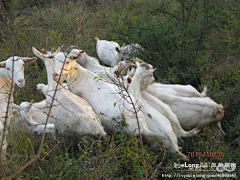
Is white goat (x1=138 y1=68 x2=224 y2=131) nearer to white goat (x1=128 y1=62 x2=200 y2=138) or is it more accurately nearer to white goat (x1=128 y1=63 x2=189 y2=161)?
white goat (x1=128 y1=62 x2=200 y2=138)

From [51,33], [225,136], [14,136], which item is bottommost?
[225,136]

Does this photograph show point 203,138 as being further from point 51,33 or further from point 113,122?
point 51,33

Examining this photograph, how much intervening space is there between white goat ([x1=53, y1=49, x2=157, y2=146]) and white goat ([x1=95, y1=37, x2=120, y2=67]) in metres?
2.45

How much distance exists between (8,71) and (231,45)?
5367mm

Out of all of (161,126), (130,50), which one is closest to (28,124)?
(161,126)

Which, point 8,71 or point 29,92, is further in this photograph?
point 29,92

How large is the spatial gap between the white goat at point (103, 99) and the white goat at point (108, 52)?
8.03ft

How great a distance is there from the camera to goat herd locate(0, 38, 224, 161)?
480 centimetres

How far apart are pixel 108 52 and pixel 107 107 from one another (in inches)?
135

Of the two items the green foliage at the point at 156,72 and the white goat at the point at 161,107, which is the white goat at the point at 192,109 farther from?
the green foliage at the point at 156,72

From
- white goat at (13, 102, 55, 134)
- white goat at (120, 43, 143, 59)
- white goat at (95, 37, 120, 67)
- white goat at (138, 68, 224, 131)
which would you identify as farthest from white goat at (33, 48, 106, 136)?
white goat at (95, 37, 120, 67)

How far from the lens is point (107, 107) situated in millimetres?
5121

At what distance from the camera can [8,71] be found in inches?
193

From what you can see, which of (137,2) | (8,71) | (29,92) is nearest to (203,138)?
(8,71)
